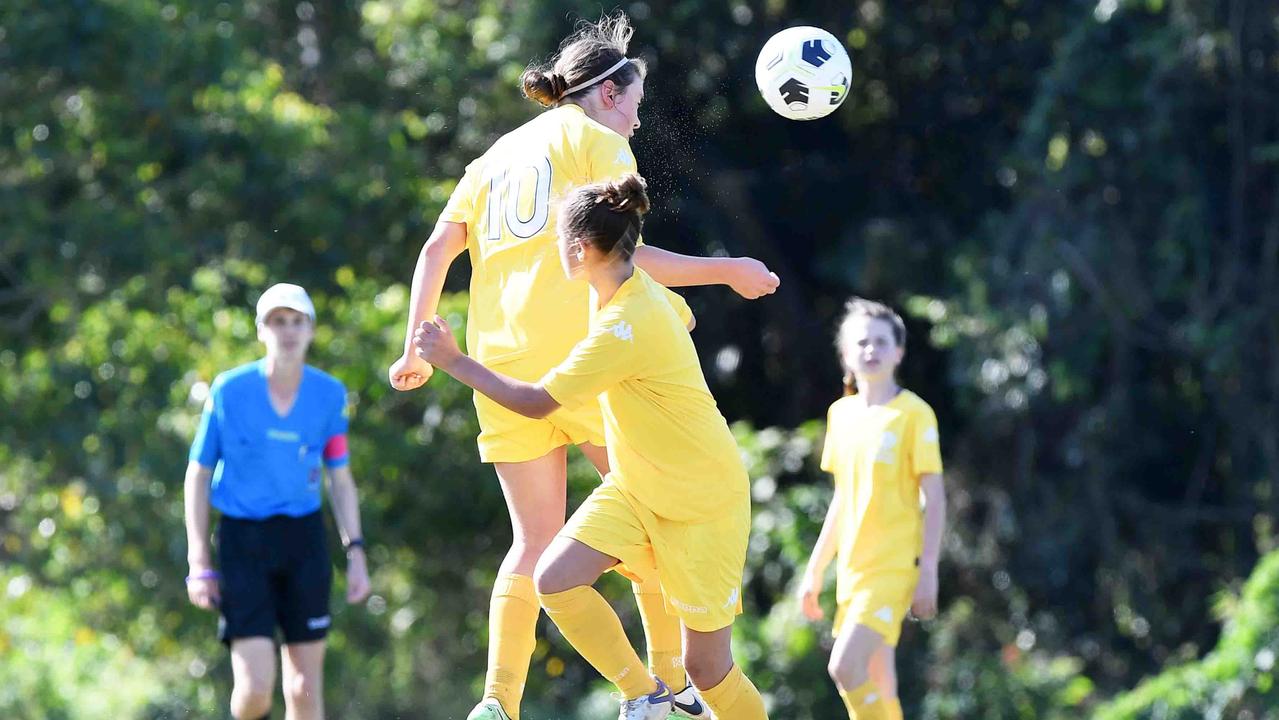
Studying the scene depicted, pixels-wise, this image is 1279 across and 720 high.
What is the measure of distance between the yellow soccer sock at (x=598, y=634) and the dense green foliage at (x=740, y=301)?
19.5 feet

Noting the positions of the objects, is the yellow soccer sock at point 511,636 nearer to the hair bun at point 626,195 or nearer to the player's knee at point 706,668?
the player's knee at point 706,668

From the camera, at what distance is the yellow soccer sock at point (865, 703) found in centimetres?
609

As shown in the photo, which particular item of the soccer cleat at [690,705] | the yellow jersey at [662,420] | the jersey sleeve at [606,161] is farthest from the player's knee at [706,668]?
the jersey sleeve at [606,161]

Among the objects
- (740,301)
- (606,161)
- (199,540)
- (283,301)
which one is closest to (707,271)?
(606,161)

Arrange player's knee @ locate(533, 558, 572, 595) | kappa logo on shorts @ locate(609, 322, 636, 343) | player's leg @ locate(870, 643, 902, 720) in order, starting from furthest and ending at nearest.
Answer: player's leg @ locate(870, 643, 902, 720)
player's knee @ locate(533, 558, 572, 595)
kappa logo on shorts @ locate(609, 322, 636, 343)

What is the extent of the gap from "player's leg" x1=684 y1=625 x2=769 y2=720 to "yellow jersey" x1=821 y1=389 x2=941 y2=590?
1965mm

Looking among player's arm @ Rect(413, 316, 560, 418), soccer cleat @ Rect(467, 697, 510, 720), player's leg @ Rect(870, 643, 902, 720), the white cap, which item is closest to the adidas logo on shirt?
player's arm @ Rect(413, 316, 560, 418)

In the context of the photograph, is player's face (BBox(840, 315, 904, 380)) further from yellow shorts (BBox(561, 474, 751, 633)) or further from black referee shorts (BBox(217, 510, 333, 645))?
yellow shorts (BBox(561, 474, 751, 633))

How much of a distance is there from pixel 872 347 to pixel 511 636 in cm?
240

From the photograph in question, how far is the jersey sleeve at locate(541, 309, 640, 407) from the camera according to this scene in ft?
13.0

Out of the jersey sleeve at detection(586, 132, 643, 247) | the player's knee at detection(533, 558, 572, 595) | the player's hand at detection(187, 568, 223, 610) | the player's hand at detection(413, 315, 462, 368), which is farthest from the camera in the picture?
the player's hand at detection(187, 568, 223, 610)

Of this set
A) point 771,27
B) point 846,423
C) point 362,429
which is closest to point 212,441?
point 846,423

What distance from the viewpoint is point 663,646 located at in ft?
15.0

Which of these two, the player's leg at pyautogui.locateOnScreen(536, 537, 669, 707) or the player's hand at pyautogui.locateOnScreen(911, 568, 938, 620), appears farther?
the player's hand at pyautogui.locateOnScreen(911, 568, 938, 620)
